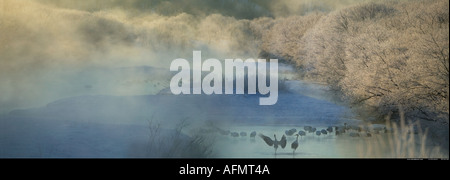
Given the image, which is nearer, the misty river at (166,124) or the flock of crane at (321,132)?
the misty river at (166,124)

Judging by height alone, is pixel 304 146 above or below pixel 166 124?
below

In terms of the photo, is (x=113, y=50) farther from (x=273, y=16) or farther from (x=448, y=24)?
(x=448, y=24)

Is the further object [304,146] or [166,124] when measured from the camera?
[166,124]

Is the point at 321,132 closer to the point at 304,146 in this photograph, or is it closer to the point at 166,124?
the point at 304,146

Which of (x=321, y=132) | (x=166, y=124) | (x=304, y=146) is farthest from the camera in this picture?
(x=321, y=132)

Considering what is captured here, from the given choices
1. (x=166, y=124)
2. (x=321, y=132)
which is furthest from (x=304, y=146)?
(x=166, y=124)

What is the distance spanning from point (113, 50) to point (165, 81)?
2.90 feet

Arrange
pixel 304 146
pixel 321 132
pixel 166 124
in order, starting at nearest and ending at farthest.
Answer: pixel 304 146, pixel 166 124, pixel 321 132

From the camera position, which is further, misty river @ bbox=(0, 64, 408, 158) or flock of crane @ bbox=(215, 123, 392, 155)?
flock of crane @ bbox=(215, 123, 392, 155)

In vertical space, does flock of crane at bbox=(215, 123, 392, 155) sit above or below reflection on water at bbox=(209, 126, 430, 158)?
above

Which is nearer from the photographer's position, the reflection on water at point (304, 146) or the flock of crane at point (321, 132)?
the reflection on water at point (304, 146)

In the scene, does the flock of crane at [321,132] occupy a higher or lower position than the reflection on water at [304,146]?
higher

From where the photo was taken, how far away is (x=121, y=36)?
397 inches

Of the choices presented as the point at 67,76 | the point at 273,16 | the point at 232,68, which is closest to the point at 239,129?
the point at 232,68
